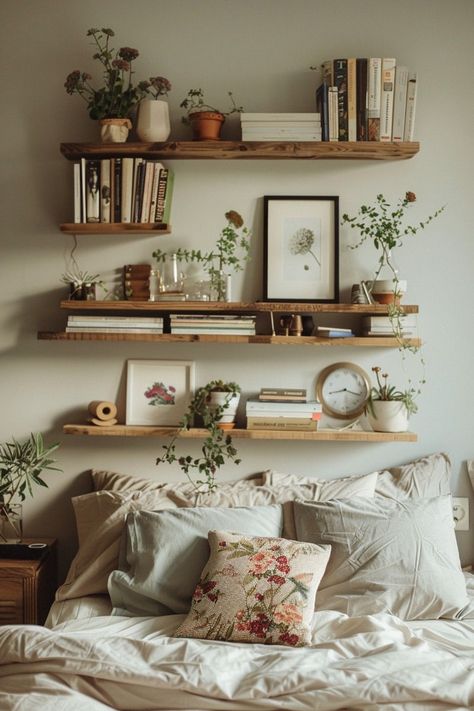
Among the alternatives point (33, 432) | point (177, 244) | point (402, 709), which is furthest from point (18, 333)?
point (402, 709)

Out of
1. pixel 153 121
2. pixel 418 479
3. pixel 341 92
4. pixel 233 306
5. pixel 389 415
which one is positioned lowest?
pixel 418 479

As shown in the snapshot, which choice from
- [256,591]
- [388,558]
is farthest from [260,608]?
[388,558]

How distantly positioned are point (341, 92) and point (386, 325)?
2.96 feet

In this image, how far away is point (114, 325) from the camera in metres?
3.16

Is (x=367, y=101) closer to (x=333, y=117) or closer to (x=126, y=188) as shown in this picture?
(x=333, y=117)

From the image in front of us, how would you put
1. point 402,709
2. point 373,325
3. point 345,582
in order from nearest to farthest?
1. point 402,709
2. point 345,582
3. point 373,325

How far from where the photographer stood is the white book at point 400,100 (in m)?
3.12

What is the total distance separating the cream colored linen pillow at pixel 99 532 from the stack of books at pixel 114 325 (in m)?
0.62

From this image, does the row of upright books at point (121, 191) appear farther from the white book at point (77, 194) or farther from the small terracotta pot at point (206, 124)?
the small terracotta pot at point (206, 124)

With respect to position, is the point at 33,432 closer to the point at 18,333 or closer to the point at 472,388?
the point at 18,333

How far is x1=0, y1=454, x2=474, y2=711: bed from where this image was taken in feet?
6.47

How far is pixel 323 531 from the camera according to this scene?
274 centimetres

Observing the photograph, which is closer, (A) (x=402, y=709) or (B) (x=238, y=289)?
(A) (x=402, y=709)

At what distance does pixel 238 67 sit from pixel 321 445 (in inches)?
60.6
